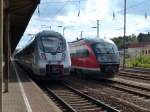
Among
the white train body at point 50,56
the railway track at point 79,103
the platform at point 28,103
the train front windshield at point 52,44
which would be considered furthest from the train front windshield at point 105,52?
the platform at point 28,103

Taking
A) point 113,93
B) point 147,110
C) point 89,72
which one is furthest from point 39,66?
point 147,110

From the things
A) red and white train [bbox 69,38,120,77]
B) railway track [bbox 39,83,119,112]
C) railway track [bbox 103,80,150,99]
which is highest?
red and white train [bbox 69,38,120,77]

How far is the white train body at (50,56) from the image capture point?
2578 cm

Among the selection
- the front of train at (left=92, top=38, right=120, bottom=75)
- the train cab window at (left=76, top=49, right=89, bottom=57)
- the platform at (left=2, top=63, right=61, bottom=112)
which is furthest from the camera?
the train cab window at (left=76, top=49, right=89, bottom=57)

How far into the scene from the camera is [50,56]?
26.1 metres

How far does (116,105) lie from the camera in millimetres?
16125

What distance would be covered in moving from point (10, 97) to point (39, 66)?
8127 mm

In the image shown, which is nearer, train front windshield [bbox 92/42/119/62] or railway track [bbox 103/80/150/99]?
railway track [bbox 103/80/150/99]

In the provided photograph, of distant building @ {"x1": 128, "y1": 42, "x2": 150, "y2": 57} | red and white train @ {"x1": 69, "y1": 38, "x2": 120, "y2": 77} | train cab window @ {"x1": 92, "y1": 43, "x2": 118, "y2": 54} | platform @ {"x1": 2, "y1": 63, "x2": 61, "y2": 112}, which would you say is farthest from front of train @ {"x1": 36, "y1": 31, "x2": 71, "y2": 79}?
distant building @ {"x1": 128, "y1": 42, "x2": 150, "y2": 57}

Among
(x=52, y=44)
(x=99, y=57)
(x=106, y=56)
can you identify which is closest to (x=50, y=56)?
(x=52, y=44)

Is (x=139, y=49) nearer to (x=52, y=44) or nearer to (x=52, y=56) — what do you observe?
(x=52, y=44)

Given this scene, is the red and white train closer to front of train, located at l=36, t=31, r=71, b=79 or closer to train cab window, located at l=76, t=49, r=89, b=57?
train cab window, located at l=76, t=49, r=89, b=57

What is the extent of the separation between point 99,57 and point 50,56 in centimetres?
342

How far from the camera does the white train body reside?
25781 mm
